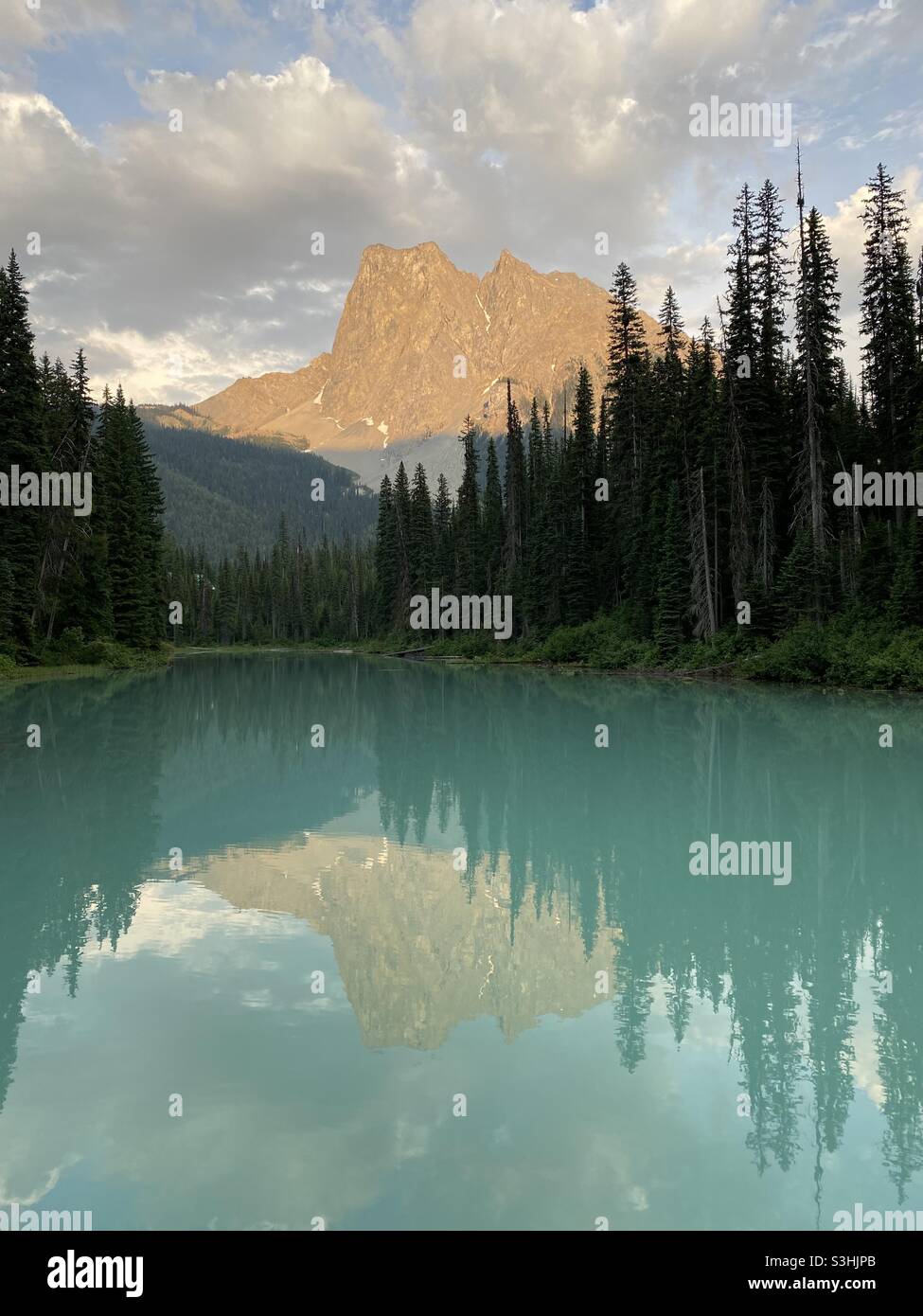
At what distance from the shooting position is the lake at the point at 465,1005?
16.7ft

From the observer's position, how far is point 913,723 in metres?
25.3

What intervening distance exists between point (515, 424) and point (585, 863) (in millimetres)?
73884

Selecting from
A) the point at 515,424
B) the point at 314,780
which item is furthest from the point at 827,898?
the point at 515,424

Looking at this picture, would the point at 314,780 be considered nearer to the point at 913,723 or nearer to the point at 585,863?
the point at 585,863
